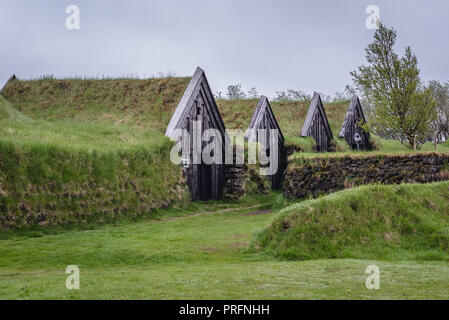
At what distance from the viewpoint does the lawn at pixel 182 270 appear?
24.8 feet

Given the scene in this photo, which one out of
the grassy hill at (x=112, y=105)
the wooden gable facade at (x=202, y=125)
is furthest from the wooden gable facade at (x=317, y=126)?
the wooden gable facade at (x=202, y=125)

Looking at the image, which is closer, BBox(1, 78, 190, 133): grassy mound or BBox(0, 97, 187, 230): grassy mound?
BBox(0, 97, 187, 230): grassy mound

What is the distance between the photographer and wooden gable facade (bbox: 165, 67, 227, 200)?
26359mm

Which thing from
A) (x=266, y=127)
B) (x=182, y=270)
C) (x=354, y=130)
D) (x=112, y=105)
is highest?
(x=112, y=105)

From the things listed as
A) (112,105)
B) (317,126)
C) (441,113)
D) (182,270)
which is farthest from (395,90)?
(441,113)

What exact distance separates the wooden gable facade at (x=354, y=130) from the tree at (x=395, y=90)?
9.40 m

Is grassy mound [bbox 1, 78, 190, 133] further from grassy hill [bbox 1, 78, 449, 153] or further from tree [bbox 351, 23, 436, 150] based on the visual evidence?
tree [bbox 351, 23, 436, 150]

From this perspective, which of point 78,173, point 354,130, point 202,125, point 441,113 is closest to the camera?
point 78,173

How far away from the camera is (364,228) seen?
13422 mm

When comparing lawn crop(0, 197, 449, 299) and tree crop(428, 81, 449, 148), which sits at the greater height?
tree crop(428, 81, 449, 148)

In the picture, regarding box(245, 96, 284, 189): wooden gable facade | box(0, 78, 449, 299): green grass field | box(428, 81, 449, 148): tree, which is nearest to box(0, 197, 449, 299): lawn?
box(0, 78, 449, 299): green grass field

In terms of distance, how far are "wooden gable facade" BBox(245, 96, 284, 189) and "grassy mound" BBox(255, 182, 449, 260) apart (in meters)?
18.1

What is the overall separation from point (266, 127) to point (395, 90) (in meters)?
9.07

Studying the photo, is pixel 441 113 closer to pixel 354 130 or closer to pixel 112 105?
pixel 354 130
